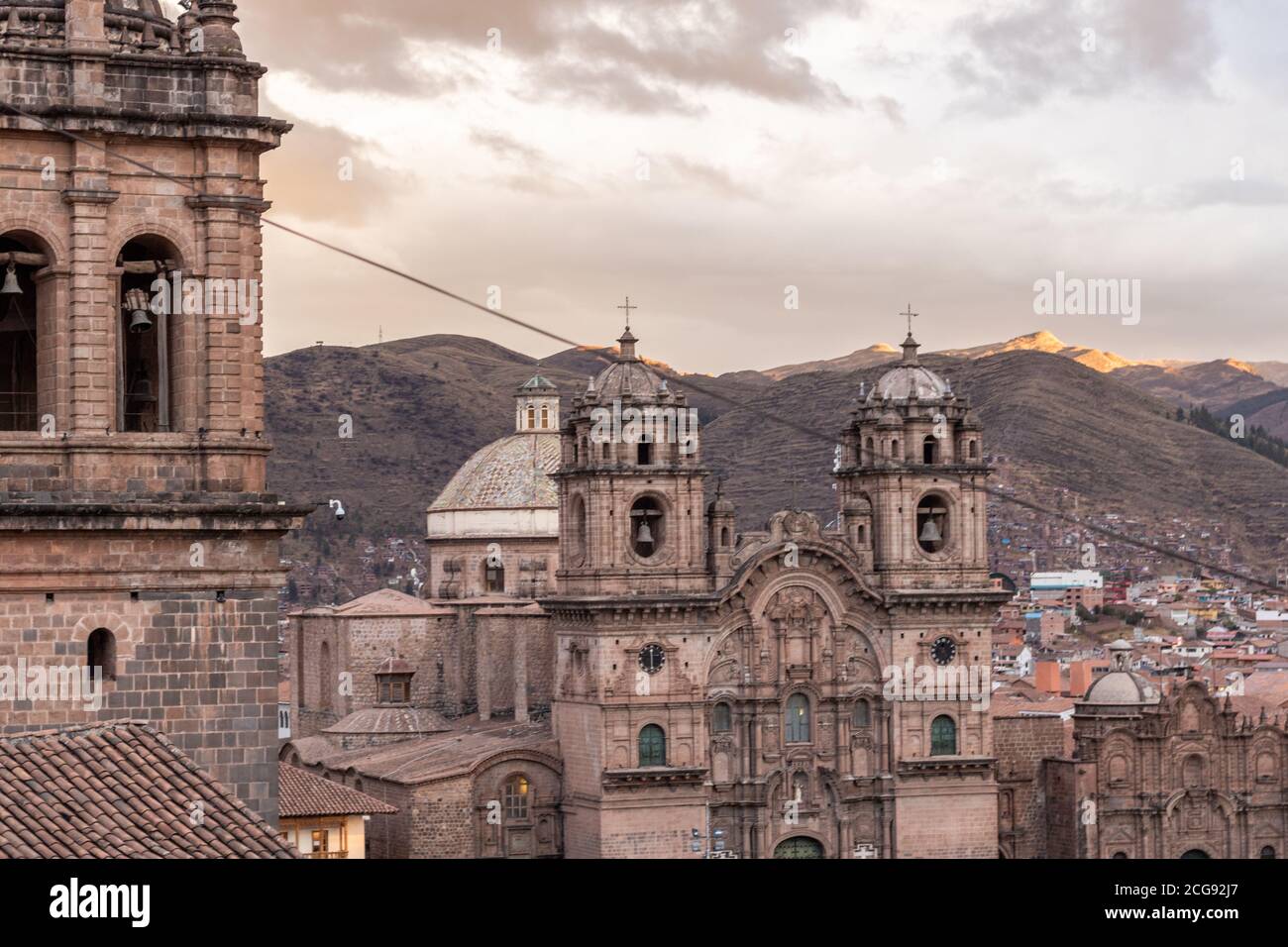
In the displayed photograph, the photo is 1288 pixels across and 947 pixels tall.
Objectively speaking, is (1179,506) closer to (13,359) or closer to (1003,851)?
(1003,851)

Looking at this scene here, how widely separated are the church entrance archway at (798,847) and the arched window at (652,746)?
4116mm

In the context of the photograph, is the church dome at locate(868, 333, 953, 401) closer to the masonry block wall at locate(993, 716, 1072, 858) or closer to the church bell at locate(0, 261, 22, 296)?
the masonry block wall at locate(993, 716, 1072, 858)

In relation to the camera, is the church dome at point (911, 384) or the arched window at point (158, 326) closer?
the arched window at point (158, 326)

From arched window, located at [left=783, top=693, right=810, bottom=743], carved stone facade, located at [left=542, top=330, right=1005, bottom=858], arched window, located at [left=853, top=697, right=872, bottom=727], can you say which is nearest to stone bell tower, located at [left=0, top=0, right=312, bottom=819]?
carved stone facade, located at [left=542, top=330, right=1005, bottom=858]

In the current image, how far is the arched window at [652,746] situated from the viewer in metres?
62.7

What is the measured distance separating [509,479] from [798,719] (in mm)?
13654

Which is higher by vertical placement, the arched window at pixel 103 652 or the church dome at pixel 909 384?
the church dome at pixel 909 384

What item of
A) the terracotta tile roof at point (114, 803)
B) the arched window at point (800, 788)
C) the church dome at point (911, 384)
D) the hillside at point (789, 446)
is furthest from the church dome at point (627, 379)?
the hillside at point (789, 446)

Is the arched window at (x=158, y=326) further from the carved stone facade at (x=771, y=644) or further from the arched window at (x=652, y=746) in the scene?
the arched window at (x=652, y=746)

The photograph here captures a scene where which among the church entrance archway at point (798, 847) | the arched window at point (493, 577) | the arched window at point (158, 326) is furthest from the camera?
the arched window at point (493, 577)

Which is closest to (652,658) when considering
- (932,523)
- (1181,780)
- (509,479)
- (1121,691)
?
(932,523)

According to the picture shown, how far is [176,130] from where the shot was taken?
2277cm

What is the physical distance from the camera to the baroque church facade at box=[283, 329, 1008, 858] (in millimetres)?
→ 62562

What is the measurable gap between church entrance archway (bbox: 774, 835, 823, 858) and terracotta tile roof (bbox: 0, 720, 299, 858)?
4564 centimetres
